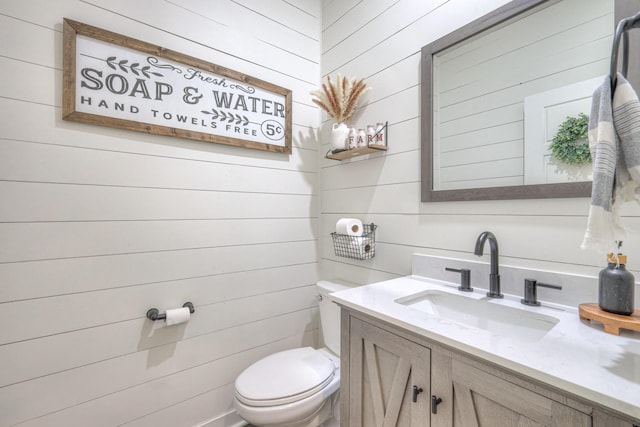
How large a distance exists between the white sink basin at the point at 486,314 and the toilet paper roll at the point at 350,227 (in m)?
0.50

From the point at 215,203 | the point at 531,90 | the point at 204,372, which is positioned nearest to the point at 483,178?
the point at 531,90

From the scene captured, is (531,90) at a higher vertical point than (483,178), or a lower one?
higher

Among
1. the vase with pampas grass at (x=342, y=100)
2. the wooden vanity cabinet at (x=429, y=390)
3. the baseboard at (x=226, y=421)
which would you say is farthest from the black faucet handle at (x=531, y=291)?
the baseboard at (x=226, y=421)

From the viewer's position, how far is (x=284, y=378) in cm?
129

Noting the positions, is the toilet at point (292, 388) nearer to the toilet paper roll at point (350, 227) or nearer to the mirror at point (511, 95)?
the toilet paper roll at point (350, 227)

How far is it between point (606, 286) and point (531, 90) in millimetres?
712

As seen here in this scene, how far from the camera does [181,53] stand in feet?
4.62

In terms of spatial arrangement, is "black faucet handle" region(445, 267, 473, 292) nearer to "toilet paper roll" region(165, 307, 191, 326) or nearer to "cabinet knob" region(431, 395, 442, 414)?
"cabinet knob" region(431, 395, 442, 414)

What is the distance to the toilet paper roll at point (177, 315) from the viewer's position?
1.32 metres

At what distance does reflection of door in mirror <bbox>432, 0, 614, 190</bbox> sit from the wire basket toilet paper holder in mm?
434

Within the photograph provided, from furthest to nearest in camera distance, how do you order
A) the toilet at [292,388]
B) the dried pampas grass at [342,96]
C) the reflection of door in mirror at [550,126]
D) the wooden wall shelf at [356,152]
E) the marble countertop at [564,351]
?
the dried pampas grass at [342,96], the wooden wall shelf at [356,152], the toilet at [292,388], the reflection of door in mirror at [550,126], the marble countertop at [564,351]

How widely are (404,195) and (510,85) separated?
24.2 inches

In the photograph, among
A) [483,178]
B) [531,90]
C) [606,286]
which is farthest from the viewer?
[483,178]

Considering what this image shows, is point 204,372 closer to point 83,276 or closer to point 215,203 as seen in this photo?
point 83,276
